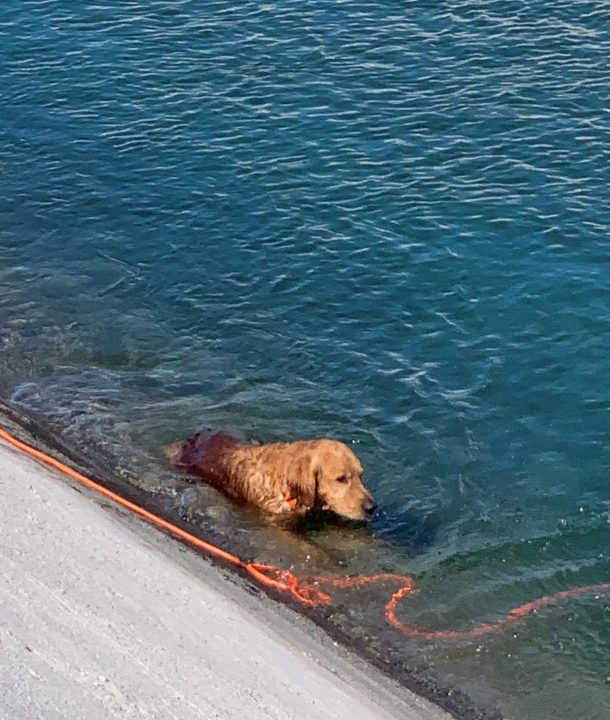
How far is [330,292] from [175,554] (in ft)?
21.5

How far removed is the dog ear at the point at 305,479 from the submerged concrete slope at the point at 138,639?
4.96ft

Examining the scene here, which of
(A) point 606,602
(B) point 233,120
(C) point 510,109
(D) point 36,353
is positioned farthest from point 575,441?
(B) point 233,120

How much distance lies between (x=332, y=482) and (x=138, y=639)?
3642mm

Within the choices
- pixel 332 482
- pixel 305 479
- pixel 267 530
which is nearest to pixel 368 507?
pixel 332 482

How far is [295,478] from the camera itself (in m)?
12.8

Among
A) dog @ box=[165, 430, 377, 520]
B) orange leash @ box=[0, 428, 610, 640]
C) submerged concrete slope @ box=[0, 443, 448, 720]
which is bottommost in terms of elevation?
orange leash @ box=[0, 428, 610, 640]

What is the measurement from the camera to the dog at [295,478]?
12688 mm

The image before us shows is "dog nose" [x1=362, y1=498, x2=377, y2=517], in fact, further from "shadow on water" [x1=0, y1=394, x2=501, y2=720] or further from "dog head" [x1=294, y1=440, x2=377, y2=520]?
"shadow on water" [x1=0, y1=394, x2=501, y2=720]

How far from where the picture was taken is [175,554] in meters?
11.5

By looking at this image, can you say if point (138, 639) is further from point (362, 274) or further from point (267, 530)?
point (362, 274)

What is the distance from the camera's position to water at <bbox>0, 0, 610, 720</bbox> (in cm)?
1242

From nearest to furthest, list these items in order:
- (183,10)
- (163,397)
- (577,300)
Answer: (163,397) → (577,300) → (183,10)

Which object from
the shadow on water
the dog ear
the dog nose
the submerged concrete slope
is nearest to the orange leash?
the shadow on water

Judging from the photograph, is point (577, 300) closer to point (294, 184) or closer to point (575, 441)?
point (575, 441)
